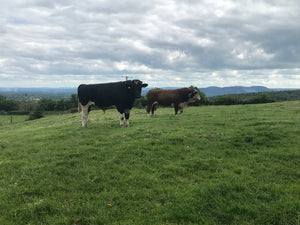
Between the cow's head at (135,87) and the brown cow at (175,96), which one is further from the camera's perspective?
the brown cow at (175,96)

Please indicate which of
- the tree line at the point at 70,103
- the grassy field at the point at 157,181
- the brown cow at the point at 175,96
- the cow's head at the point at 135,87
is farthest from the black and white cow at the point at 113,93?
the tree line at the point at 70,103

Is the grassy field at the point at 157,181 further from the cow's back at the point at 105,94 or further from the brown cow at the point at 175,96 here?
the brown cow at the point at 175,96

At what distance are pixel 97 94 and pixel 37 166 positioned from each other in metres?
6.74

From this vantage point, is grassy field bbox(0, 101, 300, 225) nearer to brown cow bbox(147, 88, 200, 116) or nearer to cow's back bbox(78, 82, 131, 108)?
cow's back bbox(78, 82, 131, 108)

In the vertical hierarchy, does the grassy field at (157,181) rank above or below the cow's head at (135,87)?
below

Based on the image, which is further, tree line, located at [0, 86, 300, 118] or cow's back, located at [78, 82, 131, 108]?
tree line, located at [0, 86, 300, 118]

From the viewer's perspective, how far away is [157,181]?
5.45 meters

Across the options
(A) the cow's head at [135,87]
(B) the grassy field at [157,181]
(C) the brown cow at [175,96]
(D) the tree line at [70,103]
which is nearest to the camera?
(B) the grassy field at [157,181]

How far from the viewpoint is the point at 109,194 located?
16.0 ft

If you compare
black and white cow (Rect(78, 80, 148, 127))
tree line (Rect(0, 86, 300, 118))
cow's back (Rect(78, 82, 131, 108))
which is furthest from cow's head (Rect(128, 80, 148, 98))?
tree line (Rect(0, 86, 300, 118))

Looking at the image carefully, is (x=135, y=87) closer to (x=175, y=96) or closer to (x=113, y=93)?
(x=113, y=93)

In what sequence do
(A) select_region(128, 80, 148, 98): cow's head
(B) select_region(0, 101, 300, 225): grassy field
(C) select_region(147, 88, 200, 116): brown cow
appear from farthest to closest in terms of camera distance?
1. (C) select_region(147, 88, 200, 116): brown cow
2. (A) select_region(128, 80, 148, 98): cow's head
3. (B) select_region(0, 101, 300, 225): grassy field

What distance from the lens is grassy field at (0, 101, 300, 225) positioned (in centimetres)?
413

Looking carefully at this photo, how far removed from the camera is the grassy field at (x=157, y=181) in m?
4.13
